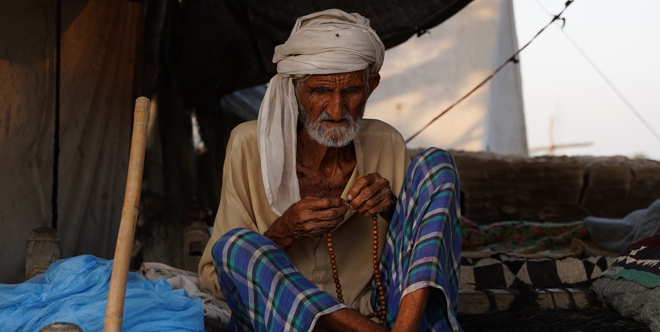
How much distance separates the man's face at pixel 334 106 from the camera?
7.81 feet

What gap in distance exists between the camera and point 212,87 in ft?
14.4

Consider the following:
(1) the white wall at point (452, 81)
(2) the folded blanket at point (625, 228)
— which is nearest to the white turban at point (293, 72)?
(2) the folded blanket at point (625, 228)

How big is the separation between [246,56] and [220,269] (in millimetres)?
2391

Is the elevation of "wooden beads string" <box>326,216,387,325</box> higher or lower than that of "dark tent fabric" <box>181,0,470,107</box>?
lower

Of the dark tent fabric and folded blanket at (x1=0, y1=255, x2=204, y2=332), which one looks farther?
the dark tent fabric

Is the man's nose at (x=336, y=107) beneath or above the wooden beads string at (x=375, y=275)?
above

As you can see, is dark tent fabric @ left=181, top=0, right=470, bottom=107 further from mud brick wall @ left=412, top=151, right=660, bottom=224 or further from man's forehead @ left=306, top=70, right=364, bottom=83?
mud brick wall @ left=412, top=151, right=660, bottom=224

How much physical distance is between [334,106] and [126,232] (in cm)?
102

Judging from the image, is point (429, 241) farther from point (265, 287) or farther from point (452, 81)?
point (452, 81)

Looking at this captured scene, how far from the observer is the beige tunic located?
238 cm

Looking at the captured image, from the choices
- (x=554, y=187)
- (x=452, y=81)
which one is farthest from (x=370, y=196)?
(x=452, y=81)

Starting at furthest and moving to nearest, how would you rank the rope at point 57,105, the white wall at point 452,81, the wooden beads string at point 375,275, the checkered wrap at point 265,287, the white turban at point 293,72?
the white wall at point 452,81
the rope at point 57,105
the white turban at point 293,72
the wooden beads string at point 375,275
the checkered wrap at point 265,287

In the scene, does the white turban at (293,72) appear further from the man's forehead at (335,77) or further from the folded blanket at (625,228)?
the folded blanket at (625,228)

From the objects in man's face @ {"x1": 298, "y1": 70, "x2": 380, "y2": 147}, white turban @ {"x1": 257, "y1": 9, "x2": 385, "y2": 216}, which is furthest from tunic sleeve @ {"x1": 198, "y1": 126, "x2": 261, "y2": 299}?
man's face @ {"x1": 298, "y1": 70, "x2": 380, "y2": 147}
